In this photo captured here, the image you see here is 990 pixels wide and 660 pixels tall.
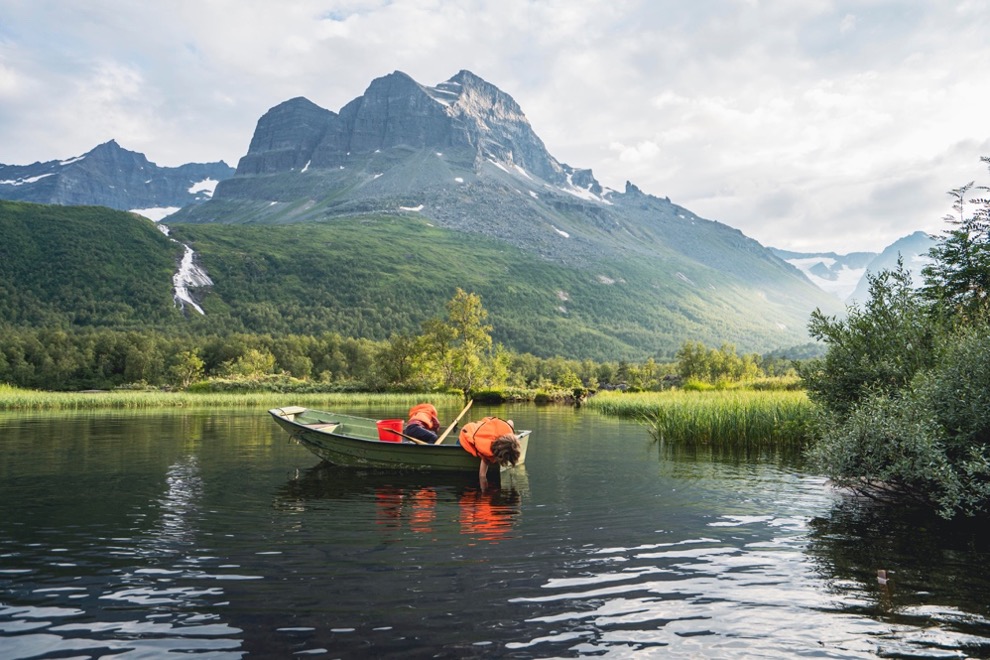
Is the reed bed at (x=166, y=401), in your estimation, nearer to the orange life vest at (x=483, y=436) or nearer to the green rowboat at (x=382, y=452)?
the green rowboat at (x=382, y=452)

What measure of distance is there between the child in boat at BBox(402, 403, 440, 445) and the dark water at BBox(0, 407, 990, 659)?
1.98 m

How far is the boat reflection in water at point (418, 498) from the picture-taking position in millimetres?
13281

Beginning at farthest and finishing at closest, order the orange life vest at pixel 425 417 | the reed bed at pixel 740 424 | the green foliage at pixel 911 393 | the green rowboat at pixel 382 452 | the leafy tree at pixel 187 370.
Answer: the leafy tree at pixel 187 370 < the reed bed at pixel 740 424 < the orange life vest at pixel 425 417 < the green rowboat at pixel 382 452 < the green foliage at pixel 911 393

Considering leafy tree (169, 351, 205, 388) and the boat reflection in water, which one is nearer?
the boat reflection in water

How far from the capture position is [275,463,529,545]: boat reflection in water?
13281 millimetres

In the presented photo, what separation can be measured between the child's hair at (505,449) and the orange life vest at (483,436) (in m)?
0.14

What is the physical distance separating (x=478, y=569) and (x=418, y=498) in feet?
22.4

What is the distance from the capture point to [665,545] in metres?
11.7

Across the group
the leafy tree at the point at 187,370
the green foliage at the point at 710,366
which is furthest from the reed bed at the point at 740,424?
the leafy tree at the point at 187,370

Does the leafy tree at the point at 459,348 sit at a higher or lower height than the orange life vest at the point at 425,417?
higher

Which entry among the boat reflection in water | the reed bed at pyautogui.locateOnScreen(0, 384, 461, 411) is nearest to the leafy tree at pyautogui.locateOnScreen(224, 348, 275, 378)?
the reed bed at pyautogui.locateOnScreen(0, 384, 461, 411)

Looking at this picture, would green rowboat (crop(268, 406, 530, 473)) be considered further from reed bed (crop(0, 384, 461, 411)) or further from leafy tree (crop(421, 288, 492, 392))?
leafy tree (crop(421, 288, 492, 392))

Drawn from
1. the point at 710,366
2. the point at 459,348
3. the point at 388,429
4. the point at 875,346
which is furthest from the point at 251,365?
the point at 875,346

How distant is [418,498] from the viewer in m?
16.7
